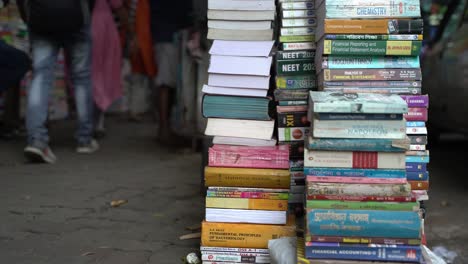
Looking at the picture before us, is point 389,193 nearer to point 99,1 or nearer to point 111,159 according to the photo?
point 111,159

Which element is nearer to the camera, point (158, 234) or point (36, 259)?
point (36, 259)

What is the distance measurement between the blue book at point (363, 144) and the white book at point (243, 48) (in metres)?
0.56

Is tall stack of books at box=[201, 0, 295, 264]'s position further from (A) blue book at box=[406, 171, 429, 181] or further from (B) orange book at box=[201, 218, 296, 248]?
(A) blue book at box=[406, 171, 429, 181]

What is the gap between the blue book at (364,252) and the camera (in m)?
2.06

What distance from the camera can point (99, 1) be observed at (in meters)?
5.23

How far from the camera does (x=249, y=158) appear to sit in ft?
8.09

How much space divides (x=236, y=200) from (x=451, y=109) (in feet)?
9.76

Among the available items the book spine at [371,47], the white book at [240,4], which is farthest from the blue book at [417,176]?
the white book at [240,4]

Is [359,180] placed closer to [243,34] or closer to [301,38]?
[301,38]

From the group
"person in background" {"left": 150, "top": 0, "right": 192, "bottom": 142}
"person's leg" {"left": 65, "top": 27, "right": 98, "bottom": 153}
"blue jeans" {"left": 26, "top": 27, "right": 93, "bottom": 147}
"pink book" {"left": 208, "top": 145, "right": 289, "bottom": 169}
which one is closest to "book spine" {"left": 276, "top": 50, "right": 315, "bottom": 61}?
"pink book" {"left": 208, "top": 145, "right": 289, "bottom": 169}

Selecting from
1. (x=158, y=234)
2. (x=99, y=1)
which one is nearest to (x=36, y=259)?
(x=158, y=234)

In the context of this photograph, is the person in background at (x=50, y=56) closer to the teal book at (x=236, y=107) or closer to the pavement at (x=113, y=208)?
the pavement at (x=113, y=208)

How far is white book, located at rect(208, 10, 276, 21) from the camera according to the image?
262 centimetres

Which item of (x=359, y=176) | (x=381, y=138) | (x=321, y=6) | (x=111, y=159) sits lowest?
(x=111, y=159)
